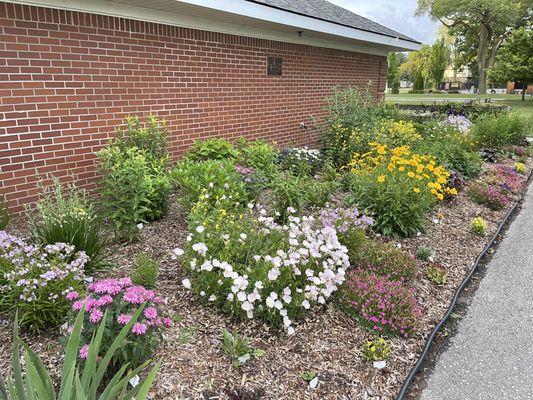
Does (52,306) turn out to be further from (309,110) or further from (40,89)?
(309,110)

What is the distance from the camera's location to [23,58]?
14.2 feet

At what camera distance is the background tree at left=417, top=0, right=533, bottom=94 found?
110 ft

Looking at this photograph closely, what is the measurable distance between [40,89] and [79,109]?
19.0 inches

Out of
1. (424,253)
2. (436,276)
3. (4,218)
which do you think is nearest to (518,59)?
(424,253)

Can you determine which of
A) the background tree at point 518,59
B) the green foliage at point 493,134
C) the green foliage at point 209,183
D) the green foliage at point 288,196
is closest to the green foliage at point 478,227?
the green foliage at point 288,196

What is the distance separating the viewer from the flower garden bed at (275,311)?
2.54 metres

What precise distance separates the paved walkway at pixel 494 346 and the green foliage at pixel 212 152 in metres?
3.50

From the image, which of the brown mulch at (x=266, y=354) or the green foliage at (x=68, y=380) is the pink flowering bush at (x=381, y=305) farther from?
the green foliage at (x=68, y=380)

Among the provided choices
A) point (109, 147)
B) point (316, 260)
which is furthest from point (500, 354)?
point (109, 147)

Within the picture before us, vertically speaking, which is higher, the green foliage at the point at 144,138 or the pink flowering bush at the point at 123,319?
the green foliage at the point at 144,138

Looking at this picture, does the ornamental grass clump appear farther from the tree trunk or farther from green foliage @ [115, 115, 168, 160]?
the tree trunk

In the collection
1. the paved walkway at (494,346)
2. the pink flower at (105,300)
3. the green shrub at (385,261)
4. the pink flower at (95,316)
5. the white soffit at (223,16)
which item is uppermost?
Answer: the white soffit at (223,16)

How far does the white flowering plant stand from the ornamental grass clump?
0.79m

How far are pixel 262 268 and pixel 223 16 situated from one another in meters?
4.53
